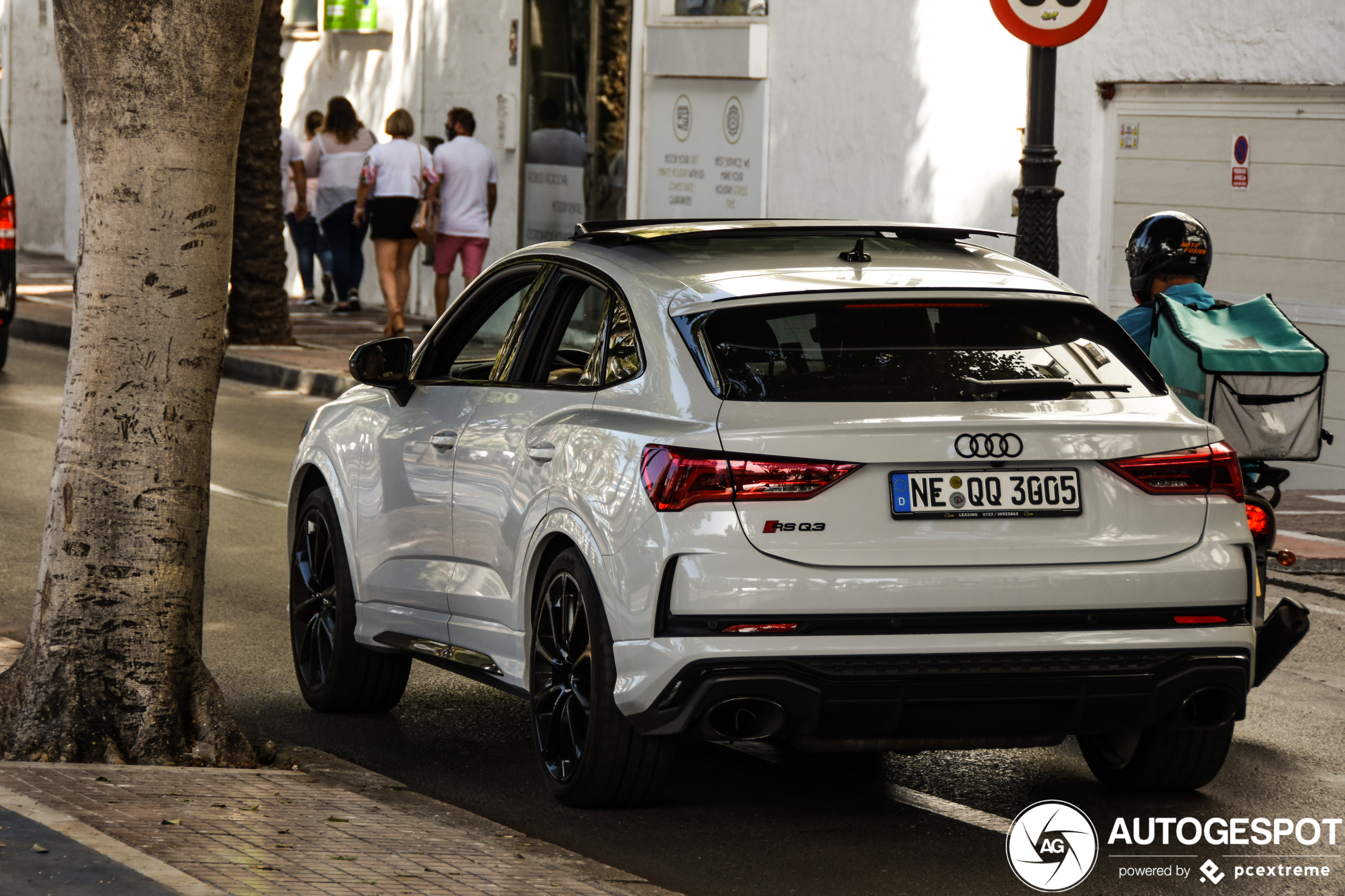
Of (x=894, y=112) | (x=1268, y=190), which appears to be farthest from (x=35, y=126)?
(x=1268, y=190)

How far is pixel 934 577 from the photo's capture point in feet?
17.2

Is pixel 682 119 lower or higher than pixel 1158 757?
higher

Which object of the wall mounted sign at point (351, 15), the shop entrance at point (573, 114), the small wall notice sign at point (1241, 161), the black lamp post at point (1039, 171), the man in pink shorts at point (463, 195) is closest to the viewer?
the black lamp post at point (1039, 171)

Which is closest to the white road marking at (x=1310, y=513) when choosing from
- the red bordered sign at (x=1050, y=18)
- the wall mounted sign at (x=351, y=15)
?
the red bordered sign at (x=1050, y=18)

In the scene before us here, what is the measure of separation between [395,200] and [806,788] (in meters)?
14.2

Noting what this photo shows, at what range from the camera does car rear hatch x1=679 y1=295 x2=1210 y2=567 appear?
5227 mm

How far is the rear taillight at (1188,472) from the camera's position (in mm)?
5430

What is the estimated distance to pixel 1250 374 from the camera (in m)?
6.57

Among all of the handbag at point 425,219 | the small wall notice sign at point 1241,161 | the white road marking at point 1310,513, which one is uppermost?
the small wall notice sign at point 1241,161

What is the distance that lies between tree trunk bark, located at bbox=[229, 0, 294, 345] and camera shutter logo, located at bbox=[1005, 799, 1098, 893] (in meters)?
14.1

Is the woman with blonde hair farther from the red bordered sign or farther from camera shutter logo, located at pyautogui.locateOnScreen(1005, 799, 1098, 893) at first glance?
camera shutter logo, located at pyautogui.locateOnScreen(1005, 799, 1098, 893)

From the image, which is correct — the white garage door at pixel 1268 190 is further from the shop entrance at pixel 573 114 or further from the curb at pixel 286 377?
the shop entrance at pixel 573 114

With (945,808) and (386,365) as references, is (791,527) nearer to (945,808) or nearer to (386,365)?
(945,808)

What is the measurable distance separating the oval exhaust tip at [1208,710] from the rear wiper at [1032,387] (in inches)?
32.5
